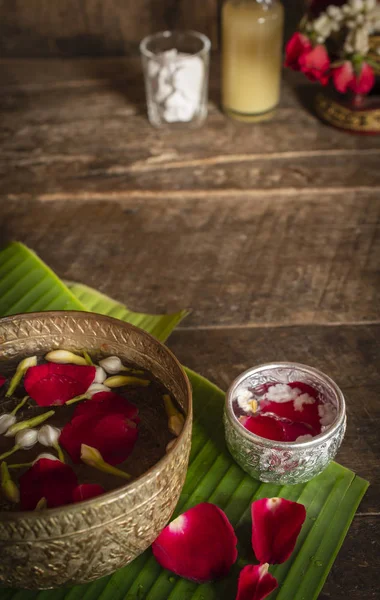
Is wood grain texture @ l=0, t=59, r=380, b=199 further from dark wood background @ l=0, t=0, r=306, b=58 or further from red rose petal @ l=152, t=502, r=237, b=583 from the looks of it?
red rose petal @ l=152, t=502, r=237, b=583

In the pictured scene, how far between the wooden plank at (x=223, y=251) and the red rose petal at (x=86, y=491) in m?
0.29

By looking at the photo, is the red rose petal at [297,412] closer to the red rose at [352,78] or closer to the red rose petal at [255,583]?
the red rose petal at [255,583]

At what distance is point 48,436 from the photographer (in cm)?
48

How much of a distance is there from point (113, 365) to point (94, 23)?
91 centimetres

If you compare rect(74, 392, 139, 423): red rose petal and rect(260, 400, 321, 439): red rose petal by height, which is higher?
rect(74, 392, 139, 423): red rose petal

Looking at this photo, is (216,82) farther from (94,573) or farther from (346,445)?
(94,573)

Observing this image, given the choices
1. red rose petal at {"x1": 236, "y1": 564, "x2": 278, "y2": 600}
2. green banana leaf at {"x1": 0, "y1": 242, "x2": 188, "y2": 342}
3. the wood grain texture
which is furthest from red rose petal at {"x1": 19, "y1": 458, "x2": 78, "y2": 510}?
the wood grain texture

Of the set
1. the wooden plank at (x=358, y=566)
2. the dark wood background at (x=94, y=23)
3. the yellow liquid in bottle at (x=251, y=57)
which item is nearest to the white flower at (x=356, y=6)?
the yellow liquid in bottle at (x=251, y=57)

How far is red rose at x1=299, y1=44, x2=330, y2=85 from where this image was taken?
912mm

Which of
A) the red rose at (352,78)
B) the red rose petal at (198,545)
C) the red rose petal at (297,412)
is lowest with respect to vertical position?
the red rose petal at (198,545)

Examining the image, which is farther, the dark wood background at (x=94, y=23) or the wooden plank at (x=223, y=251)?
the dark wood background at (x=94, y=23)

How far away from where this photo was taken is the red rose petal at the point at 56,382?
516 millimetres

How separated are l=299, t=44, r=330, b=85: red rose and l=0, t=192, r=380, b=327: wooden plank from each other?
0.54 ft

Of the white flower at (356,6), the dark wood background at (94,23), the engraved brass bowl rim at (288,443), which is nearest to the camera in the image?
the engraved brass bowl rim at (288,443)
